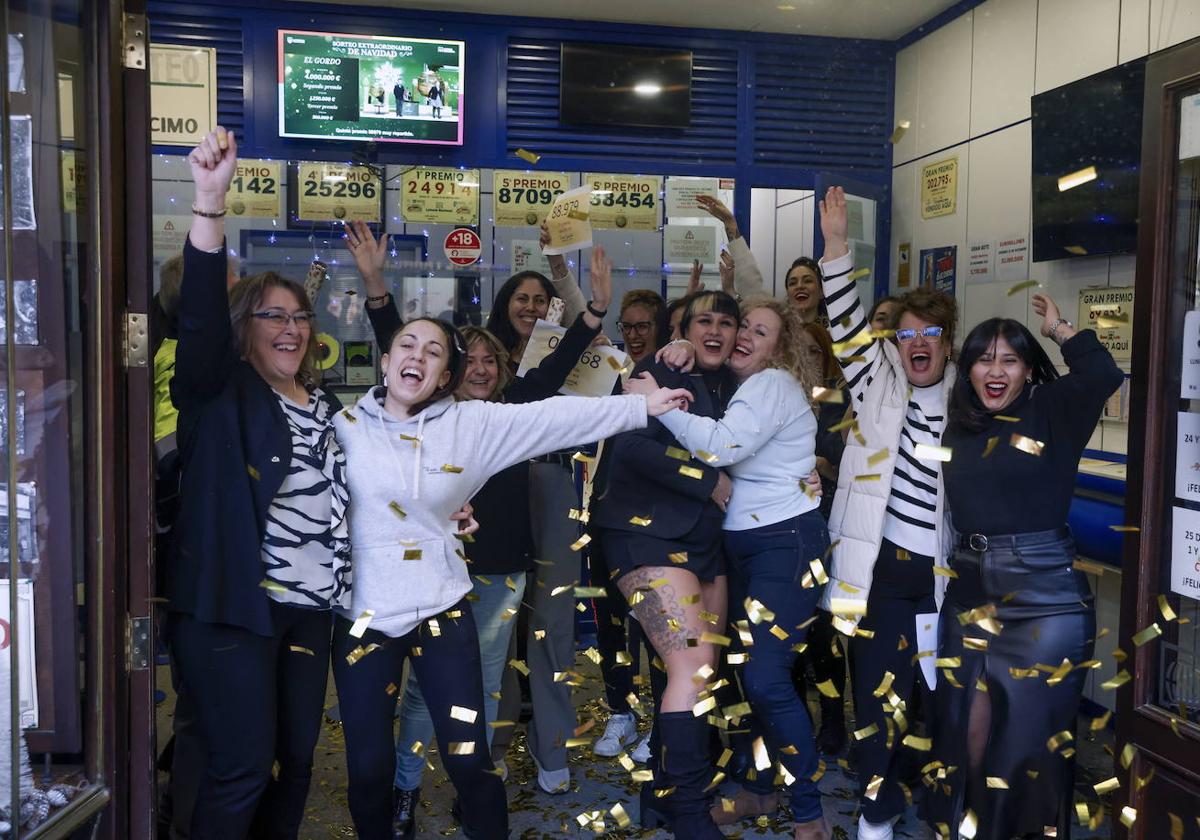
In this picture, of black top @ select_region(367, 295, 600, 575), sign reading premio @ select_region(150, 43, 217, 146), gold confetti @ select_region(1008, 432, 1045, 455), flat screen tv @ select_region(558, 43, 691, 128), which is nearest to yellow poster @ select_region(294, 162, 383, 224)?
sign reading premio @ select_region(150, 43, 217, 146)

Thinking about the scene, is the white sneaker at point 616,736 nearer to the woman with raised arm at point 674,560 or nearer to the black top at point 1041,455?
the woman with raised arm at point 674,560

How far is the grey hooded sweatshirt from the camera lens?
9.03 feet

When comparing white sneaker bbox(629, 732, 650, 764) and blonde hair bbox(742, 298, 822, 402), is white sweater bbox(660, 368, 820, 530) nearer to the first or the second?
blonde hair bbox(742, 298, 822, 402)

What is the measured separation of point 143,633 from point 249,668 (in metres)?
0.30

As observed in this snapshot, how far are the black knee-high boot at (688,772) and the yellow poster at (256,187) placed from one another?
3651 mm

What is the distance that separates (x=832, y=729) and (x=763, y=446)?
1.47 meters

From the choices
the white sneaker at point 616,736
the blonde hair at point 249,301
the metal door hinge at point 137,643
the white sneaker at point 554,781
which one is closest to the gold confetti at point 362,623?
the metal door hinge at point 137,643

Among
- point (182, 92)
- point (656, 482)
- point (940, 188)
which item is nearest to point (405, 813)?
point (656, 482)

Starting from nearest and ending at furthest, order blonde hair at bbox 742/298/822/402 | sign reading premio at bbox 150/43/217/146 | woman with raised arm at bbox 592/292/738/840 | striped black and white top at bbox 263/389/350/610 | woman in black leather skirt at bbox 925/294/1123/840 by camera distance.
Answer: striped black and white top at bbox 263/389/350/610
woman in black leather skirt at bbox 925/294/1123/840
woman with raised arm at bbox 592/292/738/840
blonde hair at bbox 742/298/822/402
sign reading premio at bbox 150/43/217/146

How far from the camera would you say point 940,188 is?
18.4ft

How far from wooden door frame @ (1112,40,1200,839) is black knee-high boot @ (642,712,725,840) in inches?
42.7

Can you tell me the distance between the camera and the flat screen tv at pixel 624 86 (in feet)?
18.9

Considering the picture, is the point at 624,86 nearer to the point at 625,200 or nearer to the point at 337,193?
the point at 625,200

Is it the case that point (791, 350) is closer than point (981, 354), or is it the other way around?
point (981, 354)
